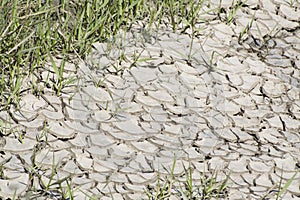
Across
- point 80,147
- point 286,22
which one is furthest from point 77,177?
point 286,22

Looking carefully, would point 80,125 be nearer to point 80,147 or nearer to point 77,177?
point 80,147

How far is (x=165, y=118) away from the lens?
3.02m

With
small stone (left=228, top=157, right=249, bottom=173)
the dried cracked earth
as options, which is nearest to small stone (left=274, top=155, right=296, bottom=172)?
the dried cracked earth

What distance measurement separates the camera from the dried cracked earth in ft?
8.88

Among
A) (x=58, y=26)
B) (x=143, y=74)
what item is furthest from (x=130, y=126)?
(x=58, y=26)

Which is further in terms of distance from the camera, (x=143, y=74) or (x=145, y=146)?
(x=143, y=74)

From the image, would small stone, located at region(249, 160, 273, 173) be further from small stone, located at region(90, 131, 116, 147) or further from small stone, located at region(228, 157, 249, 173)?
small stone, located at region(90, 131, 116, 147)

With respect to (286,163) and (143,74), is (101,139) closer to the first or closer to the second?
(143,74)

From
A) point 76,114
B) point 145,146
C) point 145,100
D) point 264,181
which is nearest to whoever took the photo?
point 264,181

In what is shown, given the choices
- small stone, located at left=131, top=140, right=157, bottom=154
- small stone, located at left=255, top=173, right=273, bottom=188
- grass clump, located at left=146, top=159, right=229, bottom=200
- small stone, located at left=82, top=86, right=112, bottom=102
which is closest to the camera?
grass clump, located at left=146, top=159, right=229, bottom=200

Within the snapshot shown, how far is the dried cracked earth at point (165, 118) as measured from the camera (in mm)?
2707

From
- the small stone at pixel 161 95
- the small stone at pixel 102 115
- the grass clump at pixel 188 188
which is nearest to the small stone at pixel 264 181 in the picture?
the grass clump at pixel 188 188

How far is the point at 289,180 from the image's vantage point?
2.68 m

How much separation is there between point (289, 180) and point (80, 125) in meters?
0.88
